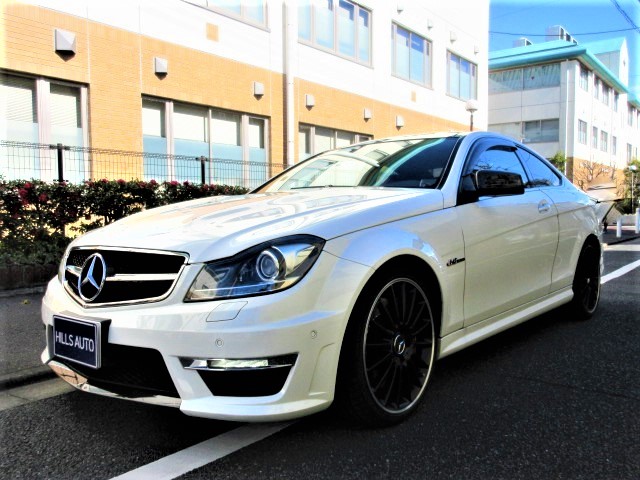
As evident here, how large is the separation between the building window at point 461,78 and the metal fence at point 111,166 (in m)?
11.1

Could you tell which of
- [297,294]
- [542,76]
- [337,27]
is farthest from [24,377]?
[542,76]

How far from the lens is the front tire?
101 inches

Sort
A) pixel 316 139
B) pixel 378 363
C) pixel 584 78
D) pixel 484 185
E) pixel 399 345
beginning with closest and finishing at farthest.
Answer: pixel 378 363 → pixel 399 345 → pixel 484 185 → pixel 316 139 → pixel 584 78

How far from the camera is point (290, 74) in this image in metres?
13.8

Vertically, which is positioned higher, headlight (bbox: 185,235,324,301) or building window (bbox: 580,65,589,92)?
building window (bbox: 580,65,589,92)

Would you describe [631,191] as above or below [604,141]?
below

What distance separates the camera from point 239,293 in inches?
92.2

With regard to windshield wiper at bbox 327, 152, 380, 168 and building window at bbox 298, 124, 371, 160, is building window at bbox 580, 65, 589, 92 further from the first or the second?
windshield wiper at bbox 327, 152, 380, 168

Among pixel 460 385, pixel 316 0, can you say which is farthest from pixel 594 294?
pixel 316 0

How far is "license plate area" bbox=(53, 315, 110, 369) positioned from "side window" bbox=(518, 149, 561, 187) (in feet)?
10.7

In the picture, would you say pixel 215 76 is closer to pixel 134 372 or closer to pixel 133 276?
pixel 133 276

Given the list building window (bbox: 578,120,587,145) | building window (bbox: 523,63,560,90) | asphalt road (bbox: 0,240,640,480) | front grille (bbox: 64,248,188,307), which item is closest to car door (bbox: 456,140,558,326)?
asphalt road (bbox: 0,240,640,480)

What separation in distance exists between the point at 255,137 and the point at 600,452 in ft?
38.8

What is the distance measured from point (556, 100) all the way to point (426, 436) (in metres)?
36.3
